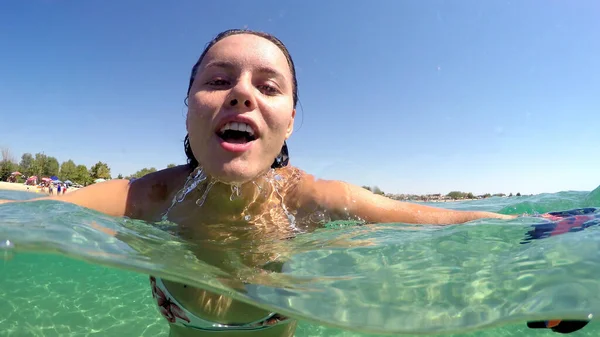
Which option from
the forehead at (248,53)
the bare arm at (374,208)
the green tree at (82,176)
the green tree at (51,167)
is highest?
the green tree at (51,167)

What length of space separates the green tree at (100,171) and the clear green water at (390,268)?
6242 centimetres

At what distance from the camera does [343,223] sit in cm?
331

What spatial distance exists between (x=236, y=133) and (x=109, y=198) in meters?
1.58

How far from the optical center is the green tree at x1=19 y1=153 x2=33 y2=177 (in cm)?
6494

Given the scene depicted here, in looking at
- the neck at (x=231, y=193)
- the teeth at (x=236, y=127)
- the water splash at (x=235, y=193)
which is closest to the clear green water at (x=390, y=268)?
the neck at (x=231, y=193)

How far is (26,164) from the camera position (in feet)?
231

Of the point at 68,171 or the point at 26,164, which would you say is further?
the point at 26,164

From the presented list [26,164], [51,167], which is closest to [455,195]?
[51,167]

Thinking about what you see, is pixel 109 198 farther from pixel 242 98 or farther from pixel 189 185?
pixel 242 98

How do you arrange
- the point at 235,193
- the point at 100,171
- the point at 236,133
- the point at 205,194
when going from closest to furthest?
1. the point at 236,133
2. the point at 235,193
3. the point at 205,194
4. the point at 100,171

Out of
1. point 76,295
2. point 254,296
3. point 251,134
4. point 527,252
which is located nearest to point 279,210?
point 254,296

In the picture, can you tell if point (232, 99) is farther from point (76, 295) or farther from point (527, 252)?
point (76, 295)

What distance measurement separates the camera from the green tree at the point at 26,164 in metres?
64.9

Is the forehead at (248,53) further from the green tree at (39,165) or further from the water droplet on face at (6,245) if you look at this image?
the green tree at (39,165)
